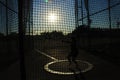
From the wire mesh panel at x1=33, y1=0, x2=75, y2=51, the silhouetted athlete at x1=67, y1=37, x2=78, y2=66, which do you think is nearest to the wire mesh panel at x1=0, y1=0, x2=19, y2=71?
the silhouetted athlete at x1=67, y1=37, x2=78, y2=66

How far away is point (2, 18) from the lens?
942cm

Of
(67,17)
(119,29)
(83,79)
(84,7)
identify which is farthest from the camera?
(84,7)

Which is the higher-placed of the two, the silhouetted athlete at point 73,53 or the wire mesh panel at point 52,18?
the wire mesh panel at point 52,18

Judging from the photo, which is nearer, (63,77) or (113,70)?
(63,77)

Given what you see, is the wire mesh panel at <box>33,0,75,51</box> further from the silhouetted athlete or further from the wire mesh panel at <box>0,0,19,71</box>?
the silhouetted athlete

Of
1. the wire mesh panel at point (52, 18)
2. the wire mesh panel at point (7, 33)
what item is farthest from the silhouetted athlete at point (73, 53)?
the wire mesh panel at point (52, 18)

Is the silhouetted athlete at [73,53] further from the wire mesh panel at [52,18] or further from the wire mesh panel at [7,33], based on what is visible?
the wire mesh panel at [52,18]

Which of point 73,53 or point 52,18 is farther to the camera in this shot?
point 73,53

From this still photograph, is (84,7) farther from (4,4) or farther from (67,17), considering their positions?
(67,17)

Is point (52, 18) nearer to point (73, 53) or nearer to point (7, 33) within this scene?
point (73, 53)

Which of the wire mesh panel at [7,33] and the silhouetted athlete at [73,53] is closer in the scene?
the wire mesh panel at [7,33]

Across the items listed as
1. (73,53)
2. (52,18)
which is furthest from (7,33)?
(52,18)

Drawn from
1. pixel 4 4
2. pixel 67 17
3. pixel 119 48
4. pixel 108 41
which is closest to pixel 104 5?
pixel 108 41

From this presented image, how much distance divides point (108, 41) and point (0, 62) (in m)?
5.11
